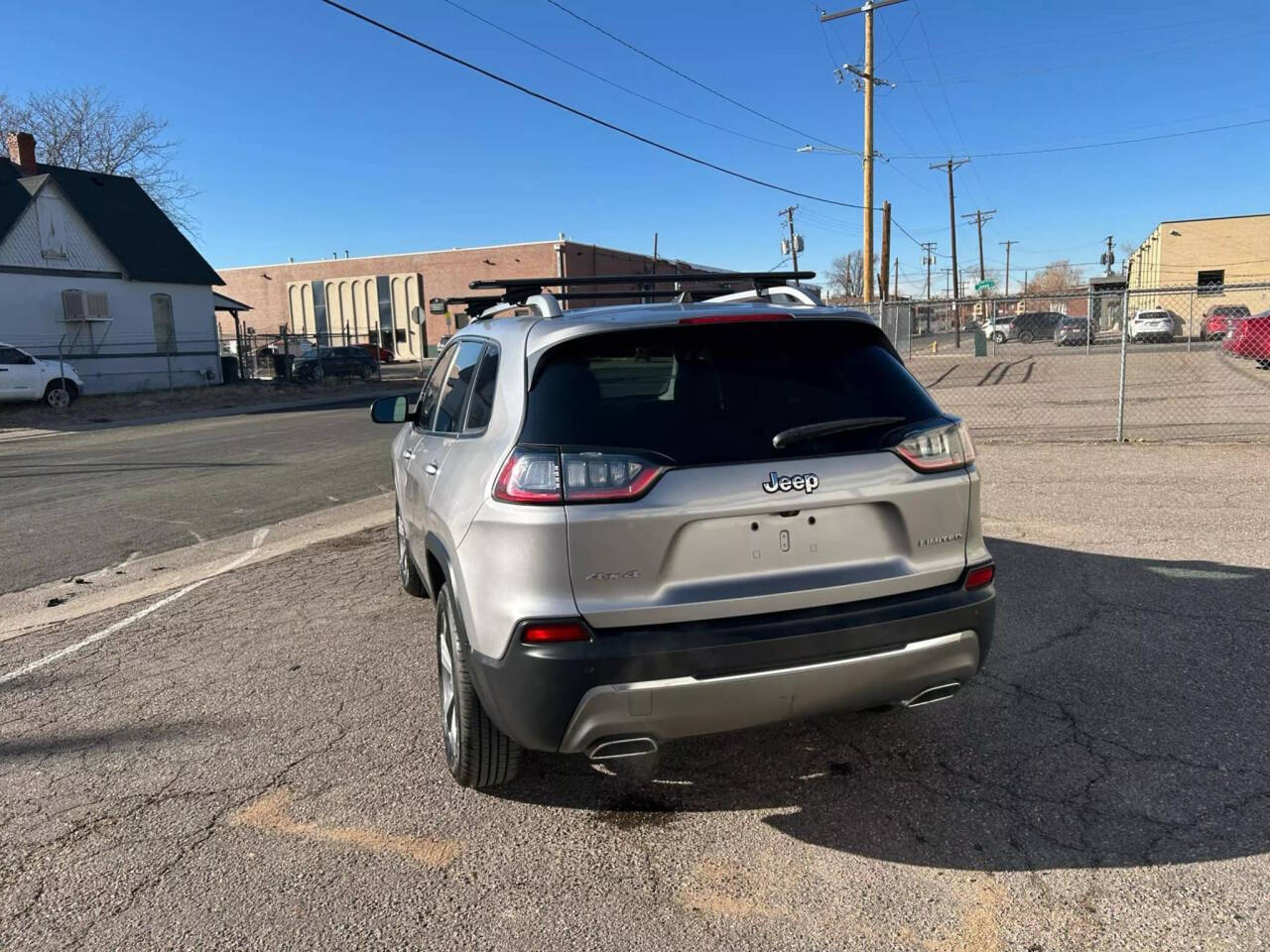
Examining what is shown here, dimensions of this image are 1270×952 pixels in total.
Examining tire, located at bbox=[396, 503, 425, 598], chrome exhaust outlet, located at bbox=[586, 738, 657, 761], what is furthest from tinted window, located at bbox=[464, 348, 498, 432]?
tire, located at bbox=[396, 503, 425, 598]

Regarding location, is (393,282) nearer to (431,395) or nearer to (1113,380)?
(1113,380)

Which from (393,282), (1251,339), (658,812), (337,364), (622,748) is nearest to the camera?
(622,748)

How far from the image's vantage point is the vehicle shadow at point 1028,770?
292cm

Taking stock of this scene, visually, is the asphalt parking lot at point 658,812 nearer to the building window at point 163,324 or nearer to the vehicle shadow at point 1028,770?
the vehicle shadow at point 1028,770

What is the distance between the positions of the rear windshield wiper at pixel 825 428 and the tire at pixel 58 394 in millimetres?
25865

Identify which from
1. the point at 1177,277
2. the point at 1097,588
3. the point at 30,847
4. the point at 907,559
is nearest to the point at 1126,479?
the point at 1097,588

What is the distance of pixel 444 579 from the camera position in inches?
130

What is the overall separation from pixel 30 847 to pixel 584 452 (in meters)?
2.40

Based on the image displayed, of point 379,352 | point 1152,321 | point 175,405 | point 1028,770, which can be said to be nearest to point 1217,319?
point 1152,321

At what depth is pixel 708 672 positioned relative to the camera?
2.65 m

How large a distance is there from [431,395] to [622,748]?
2664 mm

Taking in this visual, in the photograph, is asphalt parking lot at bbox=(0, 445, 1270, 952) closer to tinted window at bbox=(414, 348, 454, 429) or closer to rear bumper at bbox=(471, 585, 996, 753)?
rear bumper at bbox=(471, 585, 996, 753)

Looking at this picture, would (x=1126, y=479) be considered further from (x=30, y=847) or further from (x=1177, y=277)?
(x=1177, y=277)

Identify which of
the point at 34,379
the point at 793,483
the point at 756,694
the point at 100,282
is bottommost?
the point at 756,694
